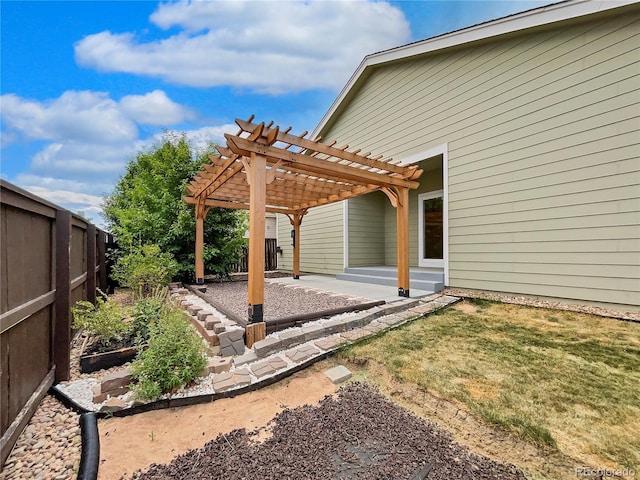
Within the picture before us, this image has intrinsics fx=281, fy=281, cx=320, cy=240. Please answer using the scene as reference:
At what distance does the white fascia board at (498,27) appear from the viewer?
3998mm

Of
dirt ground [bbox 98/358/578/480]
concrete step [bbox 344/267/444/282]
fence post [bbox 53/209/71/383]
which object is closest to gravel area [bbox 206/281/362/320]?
dirt ground [bbox 98/358/578/480]

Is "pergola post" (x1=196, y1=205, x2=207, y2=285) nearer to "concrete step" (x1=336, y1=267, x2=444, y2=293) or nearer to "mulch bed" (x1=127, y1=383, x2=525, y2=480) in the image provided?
"concrete step" (x1=336, y1=267, x2=444, y2=293)

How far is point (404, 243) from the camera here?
16.9ft

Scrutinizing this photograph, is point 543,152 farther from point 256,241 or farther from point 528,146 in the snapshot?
point 256,241

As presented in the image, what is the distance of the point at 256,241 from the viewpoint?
10.8ft

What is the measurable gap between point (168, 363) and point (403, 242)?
161 inches

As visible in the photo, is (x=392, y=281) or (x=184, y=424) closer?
(x=184, y=424)

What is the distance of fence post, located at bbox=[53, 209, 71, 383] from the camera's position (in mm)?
2369

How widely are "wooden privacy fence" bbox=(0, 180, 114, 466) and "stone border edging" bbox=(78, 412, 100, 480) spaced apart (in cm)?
32

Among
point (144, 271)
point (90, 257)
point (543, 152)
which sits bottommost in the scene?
point (144, 271)

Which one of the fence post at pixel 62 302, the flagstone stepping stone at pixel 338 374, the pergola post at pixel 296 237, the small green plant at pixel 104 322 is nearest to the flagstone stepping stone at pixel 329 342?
the flagstone stepping stone at pixel 338 374

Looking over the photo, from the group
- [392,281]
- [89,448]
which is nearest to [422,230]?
[392,281]

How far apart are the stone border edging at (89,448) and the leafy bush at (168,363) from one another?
316mm

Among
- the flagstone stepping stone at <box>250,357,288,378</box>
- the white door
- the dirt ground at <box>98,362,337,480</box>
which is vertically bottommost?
the dirt ground at <box>98,362,337,480</box>
